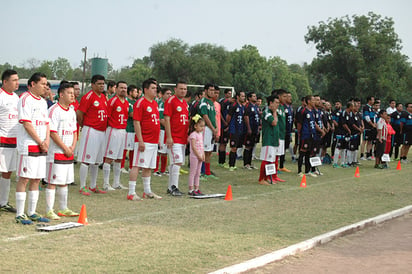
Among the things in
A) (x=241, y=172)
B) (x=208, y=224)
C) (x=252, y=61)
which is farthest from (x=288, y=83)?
(x=208, y=224)

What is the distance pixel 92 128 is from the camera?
10578mm

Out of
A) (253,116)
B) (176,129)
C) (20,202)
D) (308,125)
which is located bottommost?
(20,202)

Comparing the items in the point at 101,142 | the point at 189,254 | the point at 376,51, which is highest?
the point at 376,51

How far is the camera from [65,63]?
134625 mm

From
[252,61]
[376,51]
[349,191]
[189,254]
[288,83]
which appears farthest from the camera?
[288,83]

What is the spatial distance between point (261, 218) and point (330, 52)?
2067 inches

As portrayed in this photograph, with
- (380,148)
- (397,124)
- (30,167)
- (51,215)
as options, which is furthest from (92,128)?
(397,124)

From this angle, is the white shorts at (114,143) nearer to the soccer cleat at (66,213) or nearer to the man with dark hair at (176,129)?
the man with dark hair at (176,129)

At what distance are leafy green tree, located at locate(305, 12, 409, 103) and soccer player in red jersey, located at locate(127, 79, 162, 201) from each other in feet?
155

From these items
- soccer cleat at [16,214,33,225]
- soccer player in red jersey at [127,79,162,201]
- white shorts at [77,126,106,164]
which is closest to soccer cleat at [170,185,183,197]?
soccer player in red jersey at [127,79,162,201]

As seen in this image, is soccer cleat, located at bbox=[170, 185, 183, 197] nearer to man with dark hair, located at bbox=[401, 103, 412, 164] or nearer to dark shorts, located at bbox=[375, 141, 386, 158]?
dark shorts, located at bbox=[375, 141, 386, 158]

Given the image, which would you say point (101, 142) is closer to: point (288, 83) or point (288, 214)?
point (288, 214)

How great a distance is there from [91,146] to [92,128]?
37cm

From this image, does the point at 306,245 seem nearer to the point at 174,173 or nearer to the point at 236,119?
the point at 174,173
